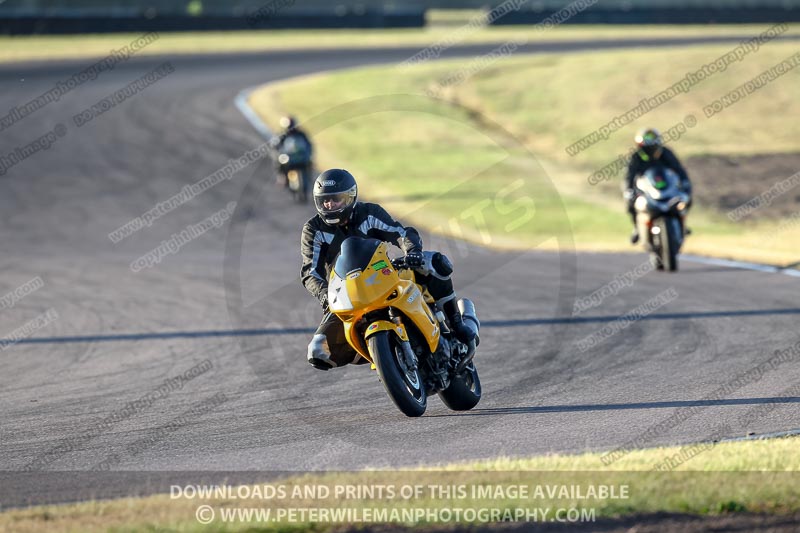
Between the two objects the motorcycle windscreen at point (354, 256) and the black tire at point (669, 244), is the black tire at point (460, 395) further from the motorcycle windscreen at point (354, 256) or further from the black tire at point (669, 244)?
the black tire at point (669, 244)

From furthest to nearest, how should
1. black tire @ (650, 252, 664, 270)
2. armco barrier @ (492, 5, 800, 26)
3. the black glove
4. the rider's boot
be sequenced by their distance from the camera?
armco barrier @ (492, 5, 800, 26), black tire @ (650, 252, 664, 270), the rider's boot, the black glove

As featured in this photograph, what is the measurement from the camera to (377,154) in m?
32.3

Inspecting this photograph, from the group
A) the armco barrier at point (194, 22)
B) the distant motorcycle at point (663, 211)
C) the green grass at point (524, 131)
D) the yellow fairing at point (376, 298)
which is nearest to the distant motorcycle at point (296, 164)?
the green grass at point (524, 131)

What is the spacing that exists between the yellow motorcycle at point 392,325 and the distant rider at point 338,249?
23 centimetres

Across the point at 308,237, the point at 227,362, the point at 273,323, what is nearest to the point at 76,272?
the point at 273,323

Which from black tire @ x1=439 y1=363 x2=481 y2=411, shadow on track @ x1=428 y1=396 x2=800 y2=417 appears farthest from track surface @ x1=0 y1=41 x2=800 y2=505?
black tire @ x1=439 y1=363 x2=481 y2=411

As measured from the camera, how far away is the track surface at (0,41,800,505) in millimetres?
7691

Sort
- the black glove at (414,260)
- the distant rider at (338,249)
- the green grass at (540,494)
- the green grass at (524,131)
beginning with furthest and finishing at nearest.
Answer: the green grass at (524,131)
the distant rider at (338,249)
the black glove at (414,260)
the green grass at (540,494)

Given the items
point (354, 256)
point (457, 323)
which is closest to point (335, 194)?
point (354, 256)

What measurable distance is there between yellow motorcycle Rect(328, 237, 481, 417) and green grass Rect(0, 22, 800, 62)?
36.4m

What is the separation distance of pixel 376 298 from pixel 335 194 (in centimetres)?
94

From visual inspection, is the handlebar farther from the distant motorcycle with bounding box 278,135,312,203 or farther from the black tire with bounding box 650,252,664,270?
the distant motorcycle with bounding box 278,135,312,203

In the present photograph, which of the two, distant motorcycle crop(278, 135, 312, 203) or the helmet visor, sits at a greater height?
distant motorcycle crop(278, 135, 312, 203)

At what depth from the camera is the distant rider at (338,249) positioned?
27.1ft
